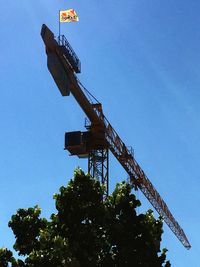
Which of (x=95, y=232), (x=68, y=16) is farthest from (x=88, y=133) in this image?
(x=95, y=232)

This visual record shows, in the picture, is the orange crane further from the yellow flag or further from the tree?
the tree

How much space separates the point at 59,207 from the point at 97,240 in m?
2.82

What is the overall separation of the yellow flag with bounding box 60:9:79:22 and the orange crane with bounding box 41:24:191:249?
2501mm

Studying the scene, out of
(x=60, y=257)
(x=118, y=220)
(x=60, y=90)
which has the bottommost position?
(x=60, y=257)

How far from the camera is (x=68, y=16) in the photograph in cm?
7138

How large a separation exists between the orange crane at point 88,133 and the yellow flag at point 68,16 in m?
2.50

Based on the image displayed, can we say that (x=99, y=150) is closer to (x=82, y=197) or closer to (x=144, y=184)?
(x=144, y=184)

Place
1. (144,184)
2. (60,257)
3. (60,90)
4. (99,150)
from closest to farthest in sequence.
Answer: (60,257)
(60,90)
(99,150)
(144,184)

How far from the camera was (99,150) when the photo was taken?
88000 millimetres

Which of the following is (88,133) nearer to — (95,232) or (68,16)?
(68,16)

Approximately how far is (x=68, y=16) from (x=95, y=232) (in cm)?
4554

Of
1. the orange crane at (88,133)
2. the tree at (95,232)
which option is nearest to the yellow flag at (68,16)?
the orange crane at (88,133)

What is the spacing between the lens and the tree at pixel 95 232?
98.4 ft

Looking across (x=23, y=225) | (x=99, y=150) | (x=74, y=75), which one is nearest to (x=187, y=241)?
(x=99, y=150)
